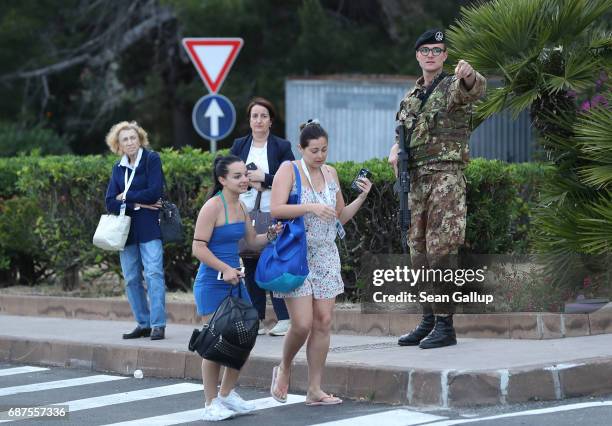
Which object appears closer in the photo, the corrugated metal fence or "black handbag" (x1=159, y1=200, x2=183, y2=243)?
"black handbag" (x1=159, y1=200, x2=183, y2=243)

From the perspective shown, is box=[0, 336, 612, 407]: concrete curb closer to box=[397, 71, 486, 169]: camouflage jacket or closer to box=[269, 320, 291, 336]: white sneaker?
box=[269, 320, 291, 336]: white sneaker

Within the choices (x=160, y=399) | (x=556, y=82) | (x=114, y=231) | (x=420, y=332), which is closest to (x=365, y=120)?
(x=114, y=231)

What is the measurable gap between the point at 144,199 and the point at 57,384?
1.75 m

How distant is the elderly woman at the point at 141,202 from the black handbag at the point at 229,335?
297cm

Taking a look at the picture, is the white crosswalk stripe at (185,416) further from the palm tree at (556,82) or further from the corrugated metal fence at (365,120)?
the corrugated metal fence at (365,120)

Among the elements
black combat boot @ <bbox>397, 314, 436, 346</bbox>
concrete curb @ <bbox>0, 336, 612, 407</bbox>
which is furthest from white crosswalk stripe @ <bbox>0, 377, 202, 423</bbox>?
black combat boot @ <bbox>397, 314, 436, 346</bbox>

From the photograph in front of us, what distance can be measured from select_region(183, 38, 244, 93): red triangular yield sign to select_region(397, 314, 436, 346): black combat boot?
6149 millimetres

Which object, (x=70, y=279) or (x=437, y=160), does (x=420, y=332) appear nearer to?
(x=437, y=160)

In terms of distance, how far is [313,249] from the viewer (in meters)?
8.07

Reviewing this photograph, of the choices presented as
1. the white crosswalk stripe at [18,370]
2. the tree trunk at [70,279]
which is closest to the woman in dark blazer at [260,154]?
the white crosswalk stripe at [18,370]

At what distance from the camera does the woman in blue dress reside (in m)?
7.94

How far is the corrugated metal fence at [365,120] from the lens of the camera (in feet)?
63.9

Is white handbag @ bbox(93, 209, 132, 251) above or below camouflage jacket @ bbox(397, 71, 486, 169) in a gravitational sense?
below

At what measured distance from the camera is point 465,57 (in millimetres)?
10406
